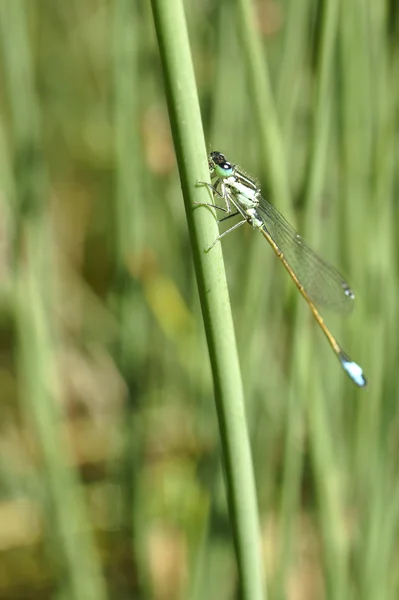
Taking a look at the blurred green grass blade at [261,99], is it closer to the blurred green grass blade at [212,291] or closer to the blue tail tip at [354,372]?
the blue tail tip at [354,372]

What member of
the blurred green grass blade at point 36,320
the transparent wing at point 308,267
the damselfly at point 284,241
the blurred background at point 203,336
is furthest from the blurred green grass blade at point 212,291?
the blurred green grass blade at point 36,320

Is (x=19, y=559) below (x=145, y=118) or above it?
below

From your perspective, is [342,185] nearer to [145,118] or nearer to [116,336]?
[145,118]

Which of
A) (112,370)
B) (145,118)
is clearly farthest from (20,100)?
(112,370)

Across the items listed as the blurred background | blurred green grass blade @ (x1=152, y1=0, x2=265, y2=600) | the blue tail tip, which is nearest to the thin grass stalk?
the blurred background

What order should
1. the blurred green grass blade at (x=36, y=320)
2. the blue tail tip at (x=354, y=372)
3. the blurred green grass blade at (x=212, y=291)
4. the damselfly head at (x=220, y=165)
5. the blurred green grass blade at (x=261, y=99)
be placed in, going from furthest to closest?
1. the blurred green grass blade at (x=36, y=320)
2. the damselfly head at (x=220, y=165)
3. the blue tail tip at (x=354, y=372)
4. the blurred green grass blade at (x=261, y=99)
5. the blurred green grass blade at (x=212, y=291)

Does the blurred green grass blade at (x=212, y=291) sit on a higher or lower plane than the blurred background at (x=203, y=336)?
lower

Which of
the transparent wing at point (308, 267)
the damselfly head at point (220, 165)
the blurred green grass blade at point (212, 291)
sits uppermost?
the damselfly head at point (220, 165)

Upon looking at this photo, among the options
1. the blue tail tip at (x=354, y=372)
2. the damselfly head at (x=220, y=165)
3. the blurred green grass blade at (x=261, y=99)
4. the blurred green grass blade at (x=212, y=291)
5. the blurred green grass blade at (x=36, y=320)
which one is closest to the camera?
the blurred green grass blade at (x=212, y=291)
